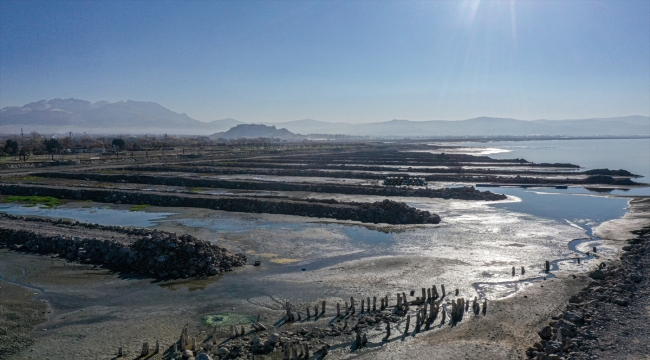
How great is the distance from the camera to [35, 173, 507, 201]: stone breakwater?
31969 mm

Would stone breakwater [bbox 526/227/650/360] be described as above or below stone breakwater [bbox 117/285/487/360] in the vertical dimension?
above

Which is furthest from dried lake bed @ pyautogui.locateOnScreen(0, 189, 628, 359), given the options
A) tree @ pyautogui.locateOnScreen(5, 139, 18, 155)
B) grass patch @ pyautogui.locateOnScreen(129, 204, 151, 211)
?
tree @ pyautogui.locateOnScreen(5, 139, 18, 155)

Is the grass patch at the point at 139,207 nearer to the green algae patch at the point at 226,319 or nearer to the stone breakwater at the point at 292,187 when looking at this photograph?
the stone breakwater at the point at 292,187

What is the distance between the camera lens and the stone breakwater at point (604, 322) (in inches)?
357

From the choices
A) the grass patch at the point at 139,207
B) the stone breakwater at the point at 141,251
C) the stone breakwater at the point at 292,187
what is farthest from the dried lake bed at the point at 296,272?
the stone breakwater at the point at 292,187

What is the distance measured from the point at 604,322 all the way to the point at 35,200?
32.9 metres

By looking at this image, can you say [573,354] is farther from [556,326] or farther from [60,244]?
[60,244]

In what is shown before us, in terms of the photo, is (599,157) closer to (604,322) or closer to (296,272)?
(604,322)

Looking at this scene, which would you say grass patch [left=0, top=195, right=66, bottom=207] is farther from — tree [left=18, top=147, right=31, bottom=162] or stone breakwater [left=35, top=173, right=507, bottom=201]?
tree [left=18, top=147, right=31, bottom=162]

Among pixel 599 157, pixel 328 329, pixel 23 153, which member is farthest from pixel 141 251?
pixel 599 157

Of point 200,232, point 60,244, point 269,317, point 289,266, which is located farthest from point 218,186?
point 269,317

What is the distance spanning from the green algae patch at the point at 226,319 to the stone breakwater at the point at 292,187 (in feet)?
75.4

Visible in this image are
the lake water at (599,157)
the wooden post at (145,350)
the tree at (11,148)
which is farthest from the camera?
the tree at (11,148)

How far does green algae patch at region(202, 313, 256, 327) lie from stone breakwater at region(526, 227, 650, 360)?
243 inches
